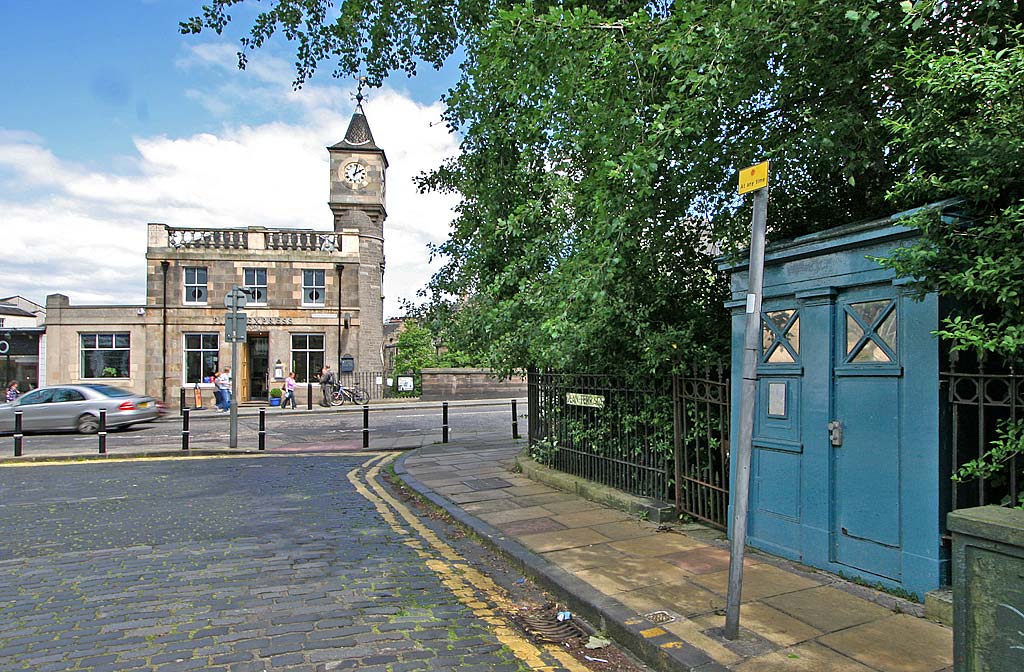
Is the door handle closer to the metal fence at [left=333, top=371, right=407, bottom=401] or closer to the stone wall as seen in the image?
the stone wall

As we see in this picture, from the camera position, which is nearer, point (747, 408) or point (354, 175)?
point (747, 408)

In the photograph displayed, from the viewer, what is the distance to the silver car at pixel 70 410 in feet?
57.7

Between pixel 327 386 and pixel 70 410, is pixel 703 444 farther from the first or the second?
pixel 327 386

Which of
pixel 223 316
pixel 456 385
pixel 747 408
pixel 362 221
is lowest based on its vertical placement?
pixel 456 385

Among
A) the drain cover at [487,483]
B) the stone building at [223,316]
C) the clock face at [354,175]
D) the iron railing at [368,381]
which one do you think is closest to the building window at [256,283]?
the stone building at [223,316]

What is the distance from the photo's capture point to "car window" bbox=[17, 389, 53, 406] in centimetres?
1781

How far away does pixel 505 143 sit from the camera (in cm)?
989

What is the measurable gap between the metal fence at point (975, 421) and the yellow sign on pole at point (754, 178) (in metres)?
1.56

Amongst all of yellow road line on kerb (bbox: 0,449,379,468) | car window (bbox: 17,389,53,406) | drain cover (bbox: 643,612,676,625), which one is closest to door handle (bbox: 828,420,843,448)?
drain cover (bbox: 643,612,676,625)

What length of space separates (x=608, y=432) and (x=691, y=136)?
3.62 metres

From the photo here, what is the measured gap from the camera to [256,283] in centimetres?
3203

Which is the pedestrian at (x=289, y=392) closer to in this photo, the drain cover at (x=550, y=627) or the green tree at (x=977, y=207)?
the drain cover at (x=550, y=627)

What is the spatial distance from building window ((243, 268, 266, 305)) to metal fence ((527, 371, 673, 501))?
2520 cm

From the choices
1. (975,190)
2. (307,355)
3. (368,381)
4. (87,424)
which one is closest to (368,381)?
(368,381)
